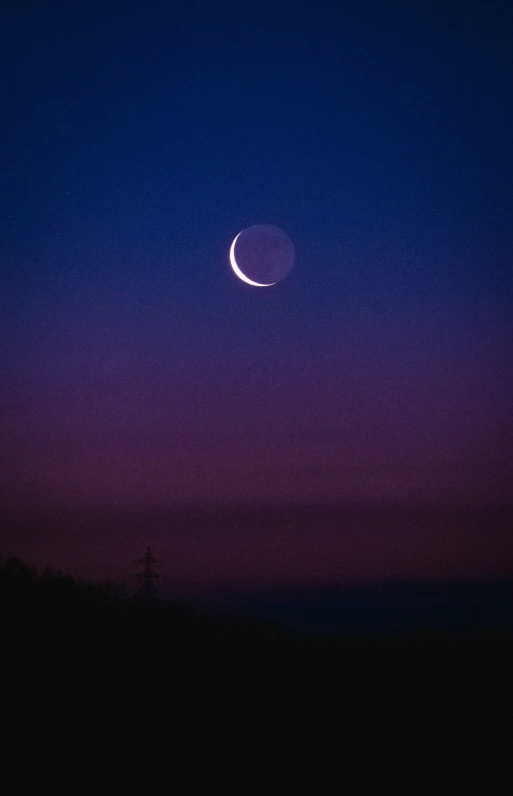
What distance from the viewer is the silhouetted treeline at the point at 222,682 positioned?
15430 mm

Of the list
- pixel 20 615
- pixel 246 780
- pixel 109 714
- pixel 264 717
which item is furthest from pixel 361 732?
pixel 20 615

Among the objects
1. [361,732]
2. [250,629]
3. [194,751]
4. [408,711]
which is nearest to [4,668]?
[194,751]

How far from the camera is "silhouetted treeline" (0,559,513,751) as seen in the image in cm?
1543

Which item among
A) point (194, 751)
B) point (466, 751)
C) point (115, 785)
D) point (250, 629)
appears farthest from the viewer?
point (250, 629)

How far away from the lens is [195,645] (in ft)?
74.2

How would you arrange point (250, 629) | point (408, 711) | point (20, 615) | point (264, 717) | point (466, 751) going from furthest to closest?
point (250, 629), point (20, 615), point (408, 711), point (264, 717), point (466, 751)

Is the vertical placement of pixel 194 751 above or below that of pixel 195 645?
below

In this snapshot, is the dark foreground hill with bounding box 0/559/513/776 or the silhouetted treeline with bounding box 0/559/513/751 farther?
the silhouetted treeline with bounding box 0/559/513/751

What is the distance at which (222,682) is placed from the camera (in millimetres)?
18844

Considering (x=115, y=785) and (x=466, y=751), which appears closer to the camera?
(x=115, y=785)

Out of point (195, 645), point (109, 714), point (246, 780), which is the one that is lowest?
point (246, 780)

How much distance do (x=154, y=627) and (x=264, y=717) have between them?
8976mm

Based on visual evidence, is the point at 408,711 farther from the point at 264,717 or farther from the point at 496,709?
the point at 264,717

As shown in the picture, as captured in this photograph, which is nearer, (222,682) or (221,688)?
(221,688)
